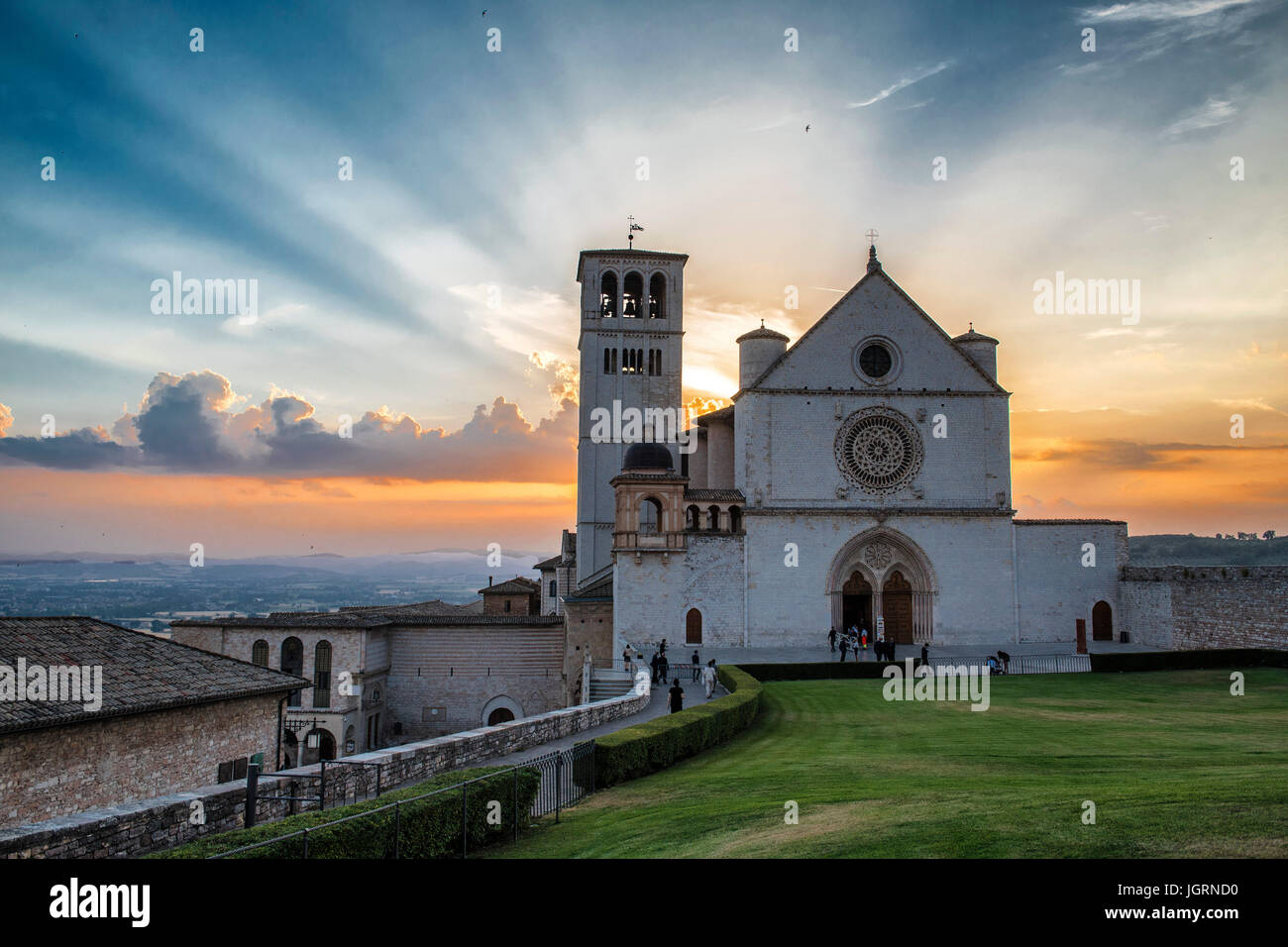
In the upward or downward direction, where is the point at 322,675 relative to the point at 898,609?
downward

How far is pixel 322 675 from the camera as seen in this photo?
41.8 metres

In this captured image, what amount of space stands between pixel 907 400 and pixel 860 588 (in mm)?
9307

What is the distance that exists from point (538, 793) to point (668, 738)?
5119mm

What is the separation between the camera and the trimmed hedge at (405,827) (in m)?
8.76

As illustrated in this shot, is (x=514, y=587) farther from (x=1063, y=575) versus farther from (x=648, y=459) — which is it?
(x=1063, y=575)

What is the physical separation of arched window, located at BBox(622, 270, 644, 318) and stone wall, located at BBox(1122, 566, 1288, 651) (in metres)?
32.4

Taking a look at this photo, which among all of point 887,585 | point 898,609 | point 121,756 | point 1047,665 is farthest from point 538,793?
point 898,609

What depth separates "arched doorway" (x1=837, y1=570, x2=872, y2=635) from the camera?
4269cm

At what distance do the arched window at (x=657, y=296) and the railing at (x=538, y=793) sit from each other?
147ft

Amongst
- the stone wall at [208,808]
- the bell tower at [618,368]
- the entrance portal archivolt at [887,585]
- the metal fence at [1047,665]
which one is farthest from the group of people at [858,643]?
the stone wall at [208,808]

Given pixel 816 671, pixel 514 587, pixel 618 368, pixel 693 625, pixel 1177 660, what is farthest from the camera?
pixel 514 587

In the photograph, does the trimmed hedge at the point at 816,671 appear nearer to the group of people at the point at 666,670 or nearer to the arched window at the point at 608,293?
the group of people at the point at 666,670
